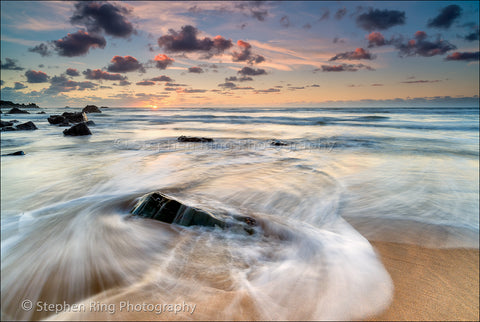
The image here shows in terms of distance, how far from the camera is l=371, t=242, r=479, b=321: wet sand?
1.45 m

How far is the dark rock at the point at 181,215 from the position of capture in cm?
251

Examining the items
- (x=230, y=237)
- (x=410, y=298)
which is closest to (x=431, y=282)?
(x=410, y=298)

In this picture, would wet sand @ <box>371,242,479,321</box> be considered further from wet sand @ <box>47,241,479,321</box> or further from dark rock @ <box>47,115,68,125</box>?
dark rock @ <box>47,115,68,125</box>

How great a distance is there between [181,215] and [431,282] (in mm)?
2373

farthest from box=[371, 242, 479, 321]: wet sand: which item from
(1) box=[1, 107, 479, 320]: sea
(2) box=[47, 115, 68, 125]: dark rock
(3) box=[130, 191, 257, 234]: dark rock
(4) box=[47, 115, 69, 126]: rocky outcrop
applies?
(2) box=[47, 115, 68, 125]: dark rock

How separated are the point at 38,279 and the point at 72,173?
411cm

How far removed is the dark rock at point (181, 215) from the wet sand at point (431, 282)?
133cm

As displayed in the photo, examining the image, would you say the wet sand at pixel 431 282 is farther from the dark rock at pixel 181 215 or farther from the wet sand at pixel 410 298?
the dark rock at pixel 181 215

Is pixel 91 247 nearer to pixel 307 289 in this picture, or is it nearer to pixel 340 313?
pixel 307 289

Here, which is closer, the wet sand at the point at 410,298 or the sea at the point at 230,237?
the wet sand at the point at 410,298

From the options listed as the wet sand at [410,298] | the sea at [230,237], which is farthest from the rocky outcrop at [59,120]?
the wet sand at [410,298]

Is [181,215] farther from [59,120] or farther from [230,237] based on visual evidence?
[59,120]

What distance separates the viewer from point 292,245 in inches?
88.4

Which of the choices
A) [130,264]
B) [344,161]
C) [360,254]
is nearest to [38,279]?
[130,264]
